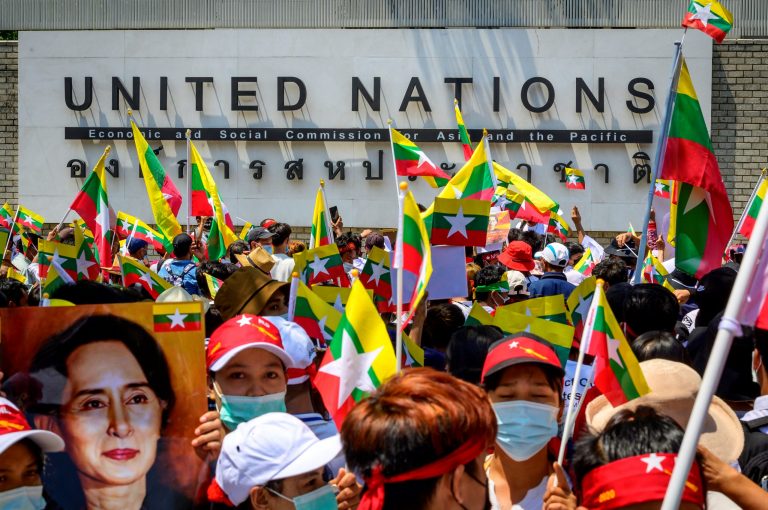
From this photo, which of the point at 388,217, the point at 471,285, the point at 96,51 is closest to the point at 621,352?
the point at 471,285

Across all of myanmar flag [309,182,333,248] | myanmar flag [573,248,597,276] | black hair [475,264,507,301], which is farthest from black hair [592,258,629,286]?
myanmar flag [309,182,333,248]

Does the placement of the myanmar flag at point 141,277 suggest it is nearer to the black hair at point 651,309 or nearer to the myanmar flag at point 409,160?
the black hair at point 651,309

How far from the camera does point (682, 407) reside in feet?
12.5

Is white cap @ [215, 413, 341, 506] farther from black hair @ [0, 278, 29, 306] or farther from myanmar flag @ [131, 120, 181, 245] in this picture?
myanmar flag @ [131, 120, 181, 245]

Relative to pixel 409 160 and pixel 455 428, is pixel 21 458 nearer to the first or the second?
pixel 455 428

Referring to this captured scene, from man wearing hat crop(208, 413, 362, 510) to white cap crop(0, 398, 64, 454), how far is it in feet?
1.75

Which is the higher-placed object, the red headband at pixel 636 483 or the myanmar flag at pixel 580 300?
the myanmar flag at pixel 580 300

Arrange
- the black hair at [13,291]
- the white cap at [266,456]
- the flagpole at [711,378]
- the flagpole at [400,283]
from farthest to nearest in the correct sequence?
the black hair at [13,291]
the flagpole at [400,283]
the white cap at [266,456]
the flagpole at [711,378]

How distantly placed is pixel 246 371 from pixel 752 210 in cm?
641

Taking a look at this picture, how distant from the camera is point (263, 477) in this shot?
11.3ft

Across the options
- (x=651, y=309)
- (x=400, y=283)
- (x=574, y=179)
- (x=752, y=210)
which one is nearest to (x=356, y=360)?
(x=400, y=283)

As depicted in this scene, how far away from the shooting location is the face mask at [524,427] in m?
3.71

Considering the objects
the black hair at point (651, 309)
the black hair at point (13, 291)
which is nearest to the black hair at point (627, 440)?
the black hair at point (651, 309)

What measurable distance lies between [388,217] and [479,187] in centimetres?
993
